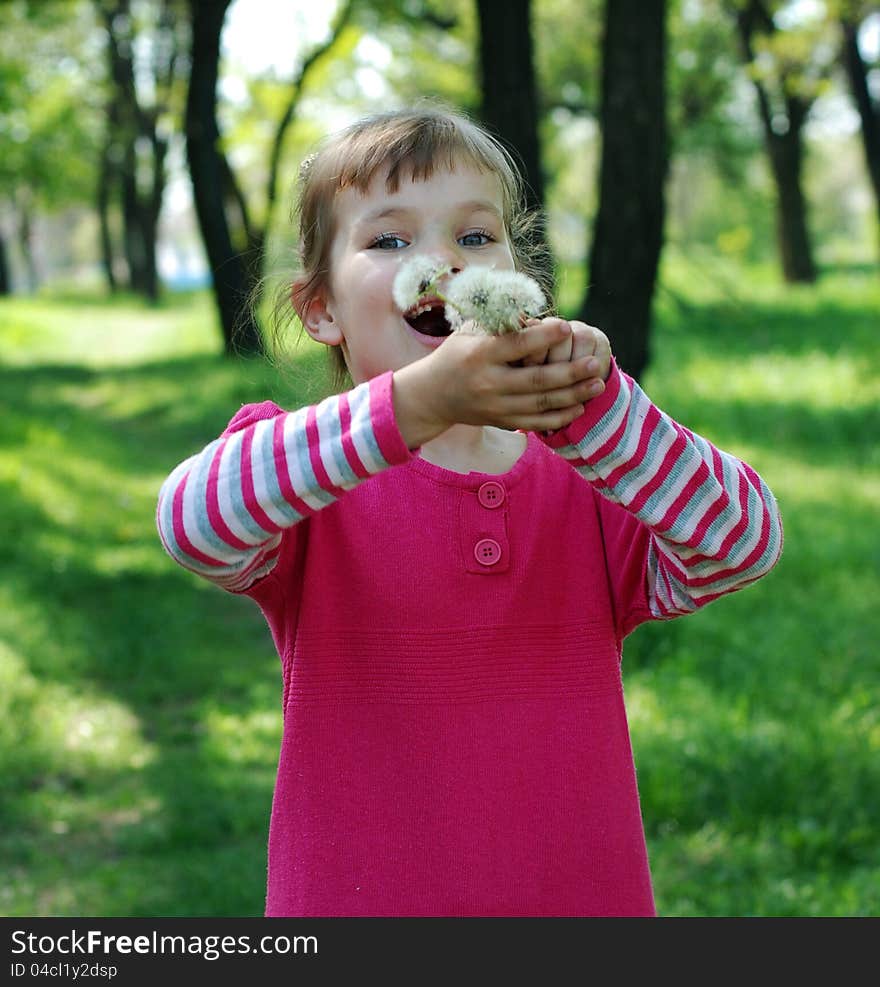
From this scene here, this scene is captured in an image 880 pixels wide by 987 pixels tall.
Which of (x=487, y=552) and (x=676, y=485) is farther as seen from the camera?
(x=487, y=552)

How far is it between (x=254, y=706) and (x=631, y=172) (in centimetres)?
287

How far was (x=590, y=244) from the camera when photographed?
6320mm

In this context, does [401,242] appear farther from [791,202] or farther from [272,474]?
[791,202]

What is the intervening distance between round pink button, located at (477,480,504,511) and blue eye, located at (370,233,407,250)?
38cm

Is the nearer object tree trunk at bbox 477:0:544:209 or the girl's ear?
the girl's ear

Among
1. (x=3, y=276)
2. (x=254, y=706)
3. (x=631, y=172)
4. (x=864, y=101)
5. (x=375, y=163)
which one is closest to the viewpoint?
(x=375, y=163)

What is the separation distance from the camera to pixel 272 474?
64.2 inches

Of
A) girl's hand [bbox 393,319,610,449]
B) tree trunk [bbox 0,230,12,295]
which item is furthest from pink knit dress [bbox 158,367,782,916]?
tree trunk [bbox 0,230,12,295]

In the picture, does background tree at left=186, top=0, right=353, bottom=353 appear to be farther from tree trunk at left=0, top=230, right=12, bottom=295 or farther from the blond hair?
tree trunk at left=0, top=230, right=12, bottom=295

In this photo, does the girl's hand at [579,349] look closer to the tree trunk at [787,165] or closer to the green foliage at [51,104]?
the tree trunk at [787,165]

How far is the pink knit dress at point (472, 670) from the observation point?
1.84 metres

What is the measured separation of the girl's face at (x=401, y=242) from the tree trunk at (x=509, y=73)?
4.56 m

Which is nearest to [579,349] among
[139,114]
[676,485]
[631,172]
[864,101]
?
[676,485]

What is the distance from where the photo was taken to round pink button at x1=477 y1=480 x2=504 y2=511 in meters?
1.95
